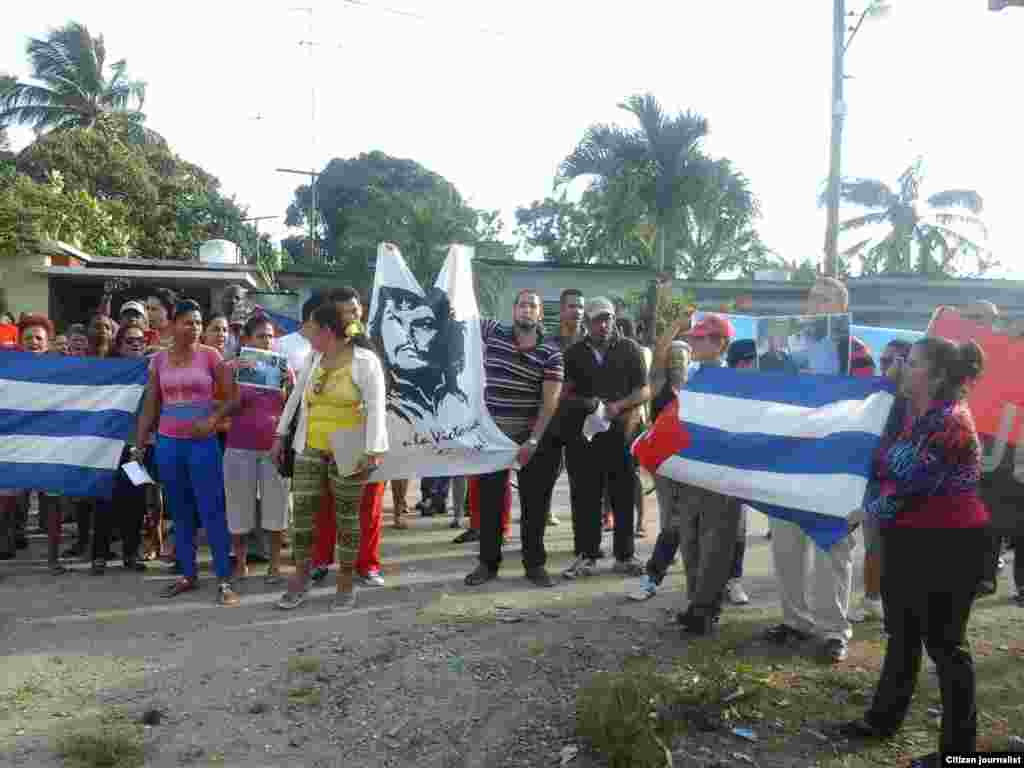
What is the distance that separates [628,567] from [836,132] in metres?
10.7

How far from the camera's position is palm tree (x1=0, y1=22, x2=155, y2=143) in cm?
3962

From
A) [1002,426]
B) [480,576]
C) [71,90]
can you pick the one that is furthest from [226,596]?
[71,90]

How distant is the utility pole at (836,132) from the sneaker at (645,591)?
1032 centimetres

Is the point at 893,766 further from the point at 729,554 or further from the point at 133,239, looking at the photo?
the point at 133,239

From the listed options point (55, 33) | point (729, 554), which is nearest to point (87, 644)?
point (729, 554)

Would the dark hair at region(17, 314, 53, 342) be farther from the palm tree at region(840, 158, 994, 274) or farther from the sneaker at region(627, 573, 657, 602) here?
the palm tree at region(840, 158, 994, 274)

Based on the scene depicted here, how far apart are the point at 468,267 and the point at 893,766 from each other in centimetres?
428

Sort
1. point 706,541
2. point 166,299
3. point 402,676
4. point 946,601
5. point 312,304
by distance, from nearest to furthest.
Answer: point 946,601 → point 402,676 → point 706,541 → point 312,304 → point 166,299

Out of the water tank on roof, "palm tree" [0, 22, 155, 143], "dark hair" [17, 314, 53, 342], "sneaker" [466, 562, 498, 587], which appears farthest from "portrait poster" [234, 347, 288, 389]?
"palm tree" [0, 22, 155, 143]

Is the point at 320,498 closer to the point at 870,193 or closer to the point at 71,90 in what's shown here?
the point at 870,193

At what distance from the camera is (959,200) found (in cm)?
3338

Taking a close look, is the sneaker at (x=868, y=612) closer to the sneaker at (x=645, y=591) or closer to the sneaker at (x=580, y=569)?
the sneaker at (x=645, y=591)

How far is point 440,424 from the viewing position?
6461mm

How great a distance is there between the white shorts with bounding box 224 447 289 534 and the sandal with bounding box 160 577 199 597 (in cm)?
44
